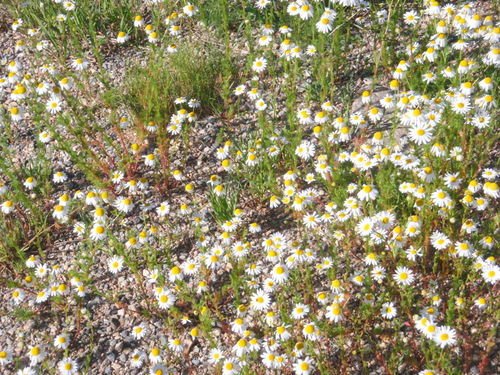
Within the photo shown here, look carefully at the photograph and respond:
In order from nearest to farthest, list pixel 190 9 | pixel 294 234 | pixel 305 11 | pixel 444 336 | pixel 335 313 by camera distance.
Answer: pixel 444 336 → pixel 335 313 → pixel 294 234 → pixel 305 11 → pixel 190 9

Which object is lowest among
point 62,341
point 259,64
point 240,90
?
point 62,341

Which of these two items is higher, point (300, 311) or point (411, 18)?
point (411, 18)

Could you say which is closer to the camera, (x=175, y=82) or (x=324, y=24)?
(x=324, y=24)

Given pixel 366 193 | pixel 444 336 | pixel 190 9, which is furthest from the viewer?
pixel 190 9

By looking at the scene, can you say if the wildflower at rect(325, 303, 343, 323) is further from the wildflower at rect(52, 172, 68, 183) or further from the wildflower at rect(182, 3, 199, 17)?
the wildflower at rect(182, 3, 199, 17)

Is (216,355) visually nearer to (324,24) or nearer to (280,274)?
(280,274)

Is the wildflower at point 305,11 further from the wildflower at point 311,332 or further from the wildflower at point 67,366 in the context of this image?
the wildflower at point 67,366

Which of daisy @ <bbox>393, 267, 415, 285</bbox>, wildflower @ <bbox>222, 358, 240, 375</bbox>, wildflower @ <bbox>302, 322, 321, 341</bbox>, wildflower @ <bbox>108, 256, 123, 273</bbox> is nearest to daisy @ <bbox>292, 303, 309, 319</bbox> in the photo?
wildflower @ <bbox>302, 322, 321, 341</bbox>

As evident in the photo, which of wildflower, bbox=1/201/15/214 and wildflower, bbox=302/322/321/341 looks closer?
wildflower, bbox=302/322/321/341

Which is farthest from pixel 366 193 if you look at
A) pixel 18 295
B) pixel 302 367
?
pixel 18 295

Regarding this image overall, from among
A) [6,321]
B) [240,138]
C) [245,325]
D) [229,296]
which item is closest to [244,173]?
[240,138]
